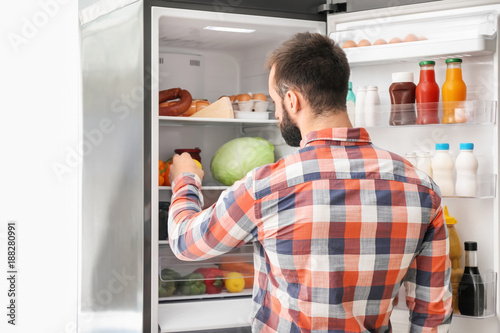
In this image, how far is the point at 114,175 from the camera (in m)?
2.01

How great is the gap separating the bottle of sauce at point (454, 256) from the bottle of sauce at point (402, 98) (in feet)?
1.05

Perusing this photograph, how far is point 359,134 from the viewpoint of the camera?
1203mm

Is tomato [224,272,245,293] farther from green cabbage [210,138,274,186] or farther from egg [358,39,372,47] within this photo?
egg [358,39,372,47]

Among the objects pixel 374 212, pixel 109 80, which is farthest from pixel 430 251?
pixel 109 80

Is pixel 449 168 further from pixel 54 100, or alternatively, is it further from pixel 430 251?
pixel 54 100

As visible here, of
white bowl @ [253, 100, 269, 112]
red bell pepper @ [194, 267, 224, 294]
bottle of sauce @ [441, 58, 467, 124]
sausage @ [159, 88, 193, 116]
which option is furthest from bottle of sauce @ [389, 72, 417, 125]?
red bell pepper @ [194, 267, 224, 294]

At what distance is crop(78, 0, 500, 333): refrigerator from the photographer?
71.3 inches

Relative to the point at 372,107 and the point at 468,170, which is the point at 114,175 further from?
the point at 468,170

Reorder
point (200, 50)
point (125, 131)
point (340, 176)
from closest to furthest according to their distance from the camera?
1. point (340, 176)
2. point (125, 131)
3. point (200, 50)

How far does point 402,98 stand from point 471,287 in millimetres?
641

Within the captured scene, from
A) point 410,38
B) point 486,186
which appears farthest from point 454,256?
point 410,38

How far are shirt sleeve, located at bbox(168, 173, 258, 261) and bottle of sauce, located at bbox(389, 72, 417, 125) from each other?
0.80m

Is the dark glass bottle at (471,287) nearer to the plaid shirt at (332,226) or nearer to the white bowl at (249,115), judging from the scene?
the plaid shirt at (332,226)

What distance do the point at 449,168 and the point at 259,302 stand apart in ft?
2.77
